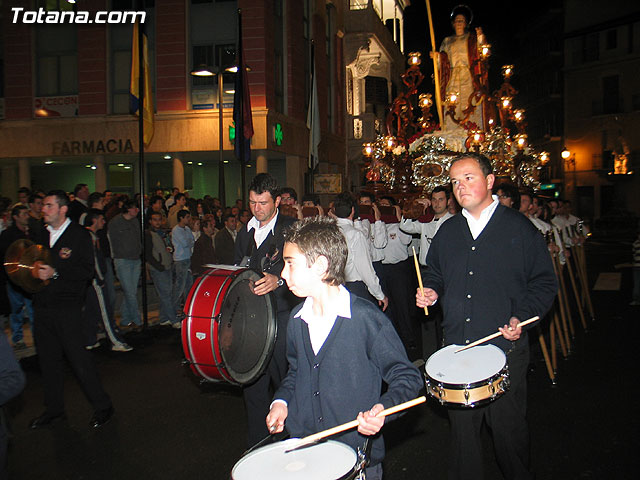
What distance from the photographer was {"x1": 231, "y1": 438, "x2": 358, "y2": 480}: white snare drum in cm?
248

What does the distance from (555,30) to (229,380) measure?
5931cm

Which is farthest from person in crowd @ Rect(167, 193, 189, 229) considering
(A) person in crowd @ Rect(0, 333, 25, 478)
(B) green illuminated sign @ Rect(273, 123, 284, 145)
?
(A) person in crowd @ Rect(0, 333, 25, 478)

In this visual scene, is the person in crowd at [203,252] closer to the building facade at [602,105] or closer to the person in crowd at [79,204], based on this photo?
the person in crowd at [79,204]

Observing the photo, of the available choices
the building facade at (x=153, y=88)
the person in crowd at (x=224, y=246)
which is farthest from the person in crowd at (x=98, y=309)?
the building facade at (x=153, y=88)

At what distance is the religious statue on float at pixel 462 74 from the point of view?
16.3m

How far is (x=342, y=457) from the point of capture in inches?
102

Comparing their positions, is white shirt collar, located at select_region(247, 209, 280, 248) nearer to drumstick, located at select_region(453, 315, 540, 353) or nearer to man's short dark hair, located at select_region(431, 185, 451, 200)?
drumstick, located at select_region(453, 315, 540, 353)

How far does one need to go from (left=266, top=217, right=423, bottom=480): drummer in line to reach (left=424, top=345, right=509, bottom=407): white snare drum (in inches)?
23.7

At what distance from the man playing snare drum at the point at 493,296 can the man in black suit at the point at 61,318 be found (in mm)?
3524

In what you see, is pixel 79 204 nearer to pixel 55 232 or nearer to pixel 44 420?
pixel 55 232

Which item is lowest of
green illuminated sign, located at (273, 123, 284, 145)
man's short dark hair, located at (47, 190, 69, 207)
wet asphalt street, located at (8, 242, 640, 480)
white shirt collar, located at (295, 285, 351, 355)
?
wet asphalt street, located at (8, 242, 640, 480)

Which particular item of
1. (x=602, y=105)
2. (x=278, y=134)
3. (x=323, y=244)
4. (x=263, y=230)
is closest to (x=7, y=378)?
(x=323, y=244)

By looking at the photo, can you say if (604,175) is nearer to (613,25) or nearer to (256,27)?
(613,25)

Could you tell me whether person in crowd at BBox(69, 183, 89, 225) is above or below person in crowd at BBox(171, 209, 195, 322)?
above
